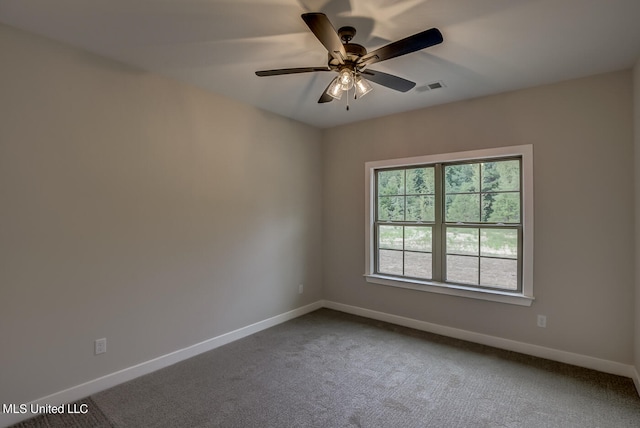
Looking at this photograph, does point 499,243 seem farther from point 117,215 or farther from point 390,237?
point 117,215

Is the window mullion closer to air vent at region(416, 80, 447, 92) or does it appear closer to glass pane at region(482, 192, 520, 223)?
glass pane at region(482, 192, 520, 223)

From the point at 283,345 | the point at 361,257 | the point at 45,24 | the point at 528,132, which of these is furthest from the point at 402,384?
the point at 45,24

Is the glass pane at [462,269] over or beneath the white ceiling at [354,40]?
beneath

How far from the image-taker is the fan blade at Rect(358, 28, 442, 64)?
1.76 m

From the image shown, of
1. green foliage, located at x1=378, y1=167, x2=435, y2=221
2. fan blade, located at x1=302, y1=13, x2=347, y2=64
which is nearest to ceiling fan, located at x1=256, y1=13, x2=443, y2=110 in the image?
fan blade, located at x1=302, y1=13, x2=347, y2=64

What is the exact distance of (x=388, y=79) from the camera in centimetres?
238

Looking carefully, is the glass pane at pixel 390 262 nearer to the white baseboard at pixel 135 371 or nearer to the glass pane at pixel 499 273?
the glass pane at pixel 499 273

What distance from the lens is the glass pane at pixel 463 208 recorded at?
3.58 m

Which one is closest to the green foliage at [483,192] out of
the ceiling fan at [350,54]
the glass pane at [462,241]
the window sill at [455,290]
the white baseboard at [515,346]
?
the glass pane at [462,241]

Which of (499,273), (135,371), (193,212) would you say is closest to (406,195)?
(499,273)

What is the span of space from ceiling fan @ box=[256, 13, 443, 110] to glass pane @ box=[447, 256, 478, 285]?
2130 mm

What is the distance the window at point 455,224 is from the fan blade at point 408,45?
195 cm

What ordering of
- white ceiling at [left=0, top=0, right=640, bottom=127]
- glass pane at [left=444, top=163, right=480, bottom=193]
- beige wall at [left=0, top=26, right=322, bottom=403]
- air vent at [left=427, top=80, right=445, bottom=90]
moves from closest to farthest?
white ceiling at [left=0, top=0, right=640, bottom=127] < beige wall at [left=0, top=26, right=322, bottom=403] < air vent at [left=427, top=80, right=445, bottom=90] < glass pane at [left=444, top=163, right=480, bottom=193]

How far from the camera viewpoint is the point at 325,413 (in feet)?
7.40
